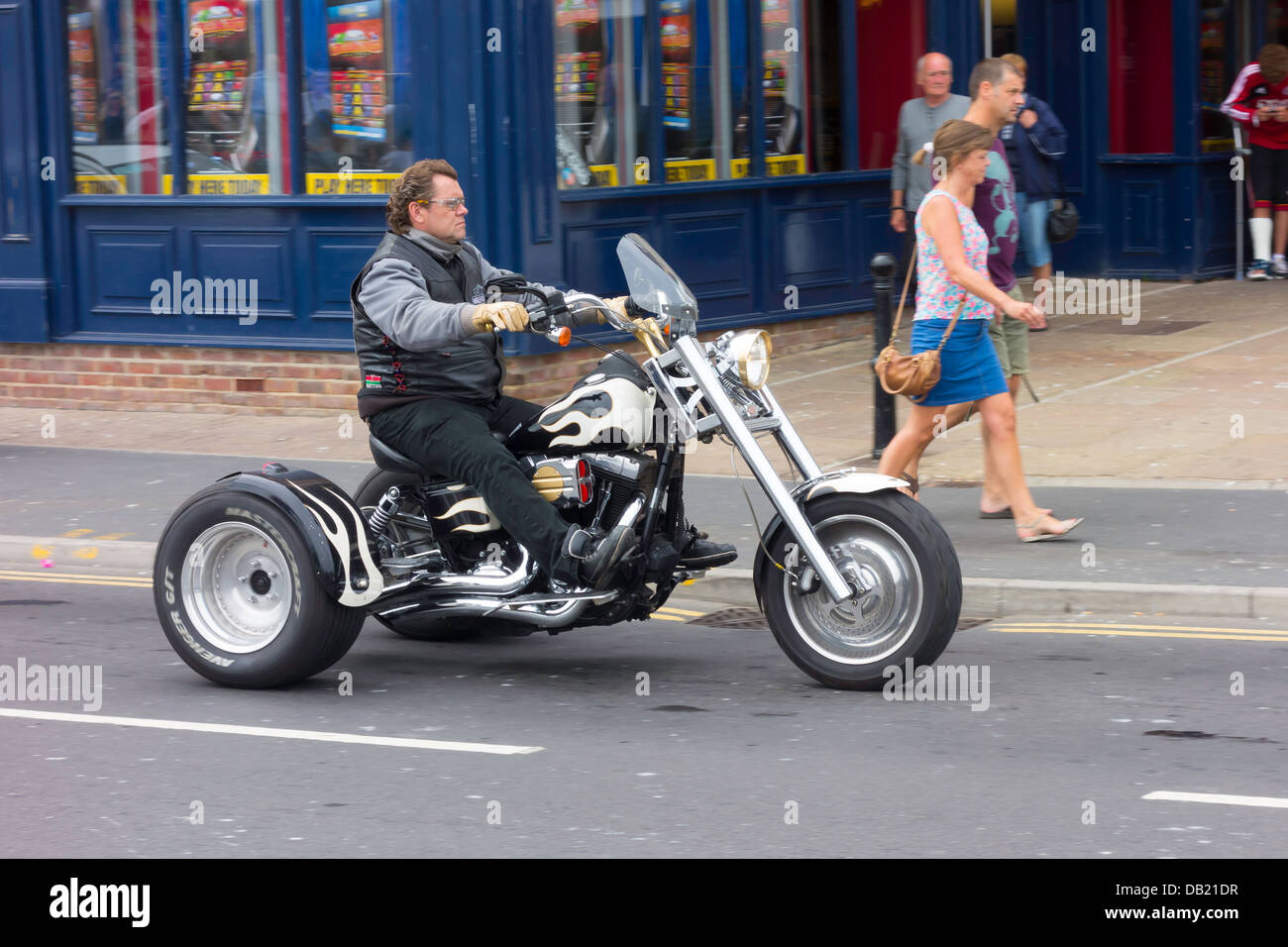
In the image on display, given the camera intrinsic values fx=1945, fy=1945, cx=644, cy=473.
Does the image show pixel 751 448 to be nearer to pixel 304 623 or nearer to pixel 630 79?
pixel 304 623

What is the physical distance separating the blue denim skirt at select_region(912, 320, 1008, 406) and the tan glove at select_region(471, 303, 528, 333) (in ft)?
8.97

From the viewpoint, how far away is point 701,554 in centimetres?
687

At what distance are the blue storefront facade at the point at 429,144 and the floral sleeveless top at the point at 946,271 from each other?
15.0 feet

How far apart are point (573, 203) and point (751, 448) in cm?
704

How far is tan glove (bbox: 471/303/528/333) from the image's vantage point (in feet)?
20.7

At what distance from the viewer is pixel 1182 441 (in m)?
11.0

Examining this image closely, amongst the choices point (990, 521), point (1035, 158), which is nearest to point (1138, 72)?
point (1035, 158)

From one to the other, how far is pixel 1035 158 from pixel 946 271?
5803mm

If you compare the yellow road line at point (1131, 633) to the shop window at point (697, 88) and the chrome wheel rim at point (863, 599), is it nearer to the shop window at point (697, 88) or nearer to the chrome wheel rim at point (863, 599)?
the chrome wheel rim at point (863, 599)

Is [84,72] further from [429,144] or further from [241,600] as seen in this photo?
[241,600]

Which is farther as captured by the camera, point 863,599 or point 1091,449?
point 1091,449

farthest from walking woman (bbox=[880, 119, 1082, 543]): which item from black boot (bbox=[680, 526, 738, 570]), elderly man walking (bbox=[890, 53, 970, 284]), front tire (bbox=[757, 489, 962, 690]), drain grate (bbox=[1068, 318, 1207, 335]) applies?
drain grate (bbox=[1068, 318, 1207, 335])

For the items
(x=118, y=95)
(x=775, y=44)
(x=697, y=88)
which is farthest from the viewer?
(x=775, y=44)

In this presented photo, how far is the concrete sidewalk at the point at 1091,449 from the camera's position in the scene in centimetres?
824
